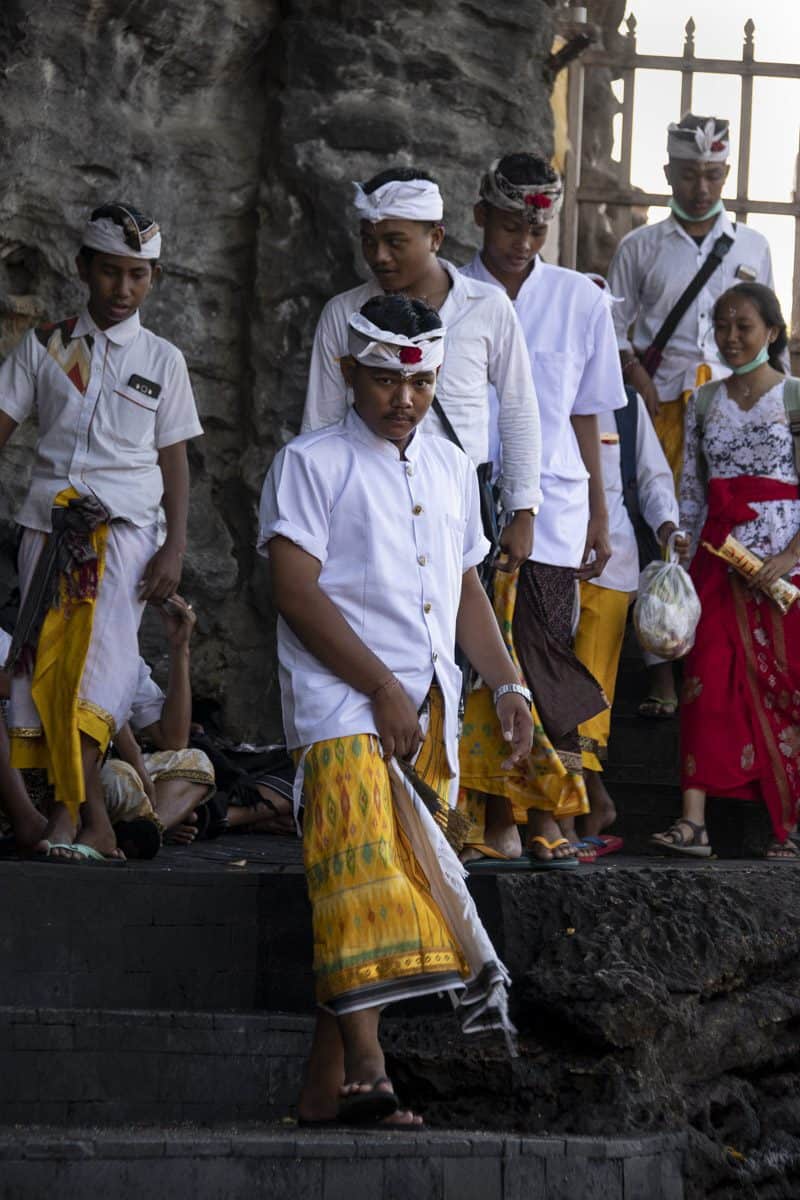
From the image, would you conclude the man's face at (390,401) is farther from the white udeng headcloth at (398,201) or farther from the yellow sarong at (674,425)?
the yellow sarong at (674,425)

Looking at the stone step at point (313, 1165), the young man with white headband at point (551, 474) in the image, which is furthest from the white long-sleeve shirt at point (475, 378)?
the stone step at point (313, 1165)

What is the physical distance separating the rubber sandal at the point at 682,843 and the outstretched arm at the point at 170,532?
1863mm

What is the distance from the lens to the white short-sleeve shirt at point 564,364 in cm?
658

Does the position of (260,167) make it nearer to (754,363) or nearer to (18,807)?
(754,363)

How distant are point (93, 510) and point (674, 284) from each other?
3182 mm

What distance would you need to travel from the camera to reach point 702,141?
8188mm

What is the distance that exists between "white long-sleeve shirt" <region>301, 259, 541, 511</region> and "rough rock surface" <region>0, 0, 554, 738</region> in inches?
108

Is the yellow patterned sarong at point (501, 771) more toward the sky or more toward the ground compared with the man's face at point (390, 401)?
more toward the ground

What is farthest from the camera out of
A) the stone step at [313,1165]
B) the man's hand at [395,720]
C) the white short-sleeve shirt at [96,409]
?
the white short-sleeve shirt at [96,409]

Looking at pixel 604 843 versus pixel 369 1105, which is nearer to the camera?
pixel 369 1105

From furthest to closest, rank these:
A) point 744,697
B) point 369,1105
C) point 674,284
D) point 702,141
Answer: point 674,284, point 702,141, point 744,697, point 369,1105

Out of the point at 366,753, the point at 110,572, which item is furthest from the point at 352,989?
the point at 110,572

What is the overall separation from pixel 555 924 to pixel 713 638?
2200 millimetres

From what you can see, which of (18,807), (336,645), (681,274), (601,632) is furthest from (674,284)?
(336,645)
